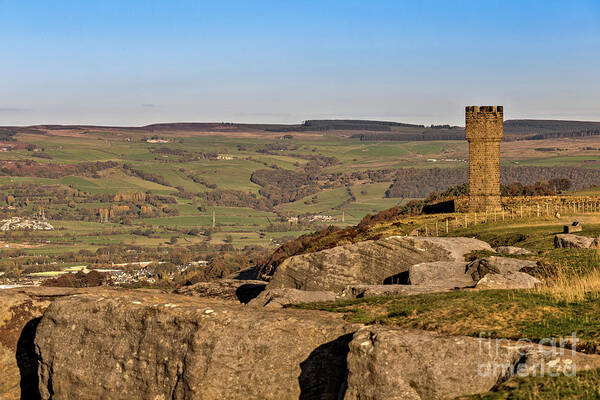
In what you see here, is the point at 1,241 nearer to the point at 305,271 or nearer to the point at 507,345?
the point at 305,271

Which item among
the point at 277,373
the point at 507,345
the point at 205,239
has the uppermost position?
the point at 507,345

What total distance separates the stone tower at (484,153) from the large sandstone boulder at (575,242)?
27.4 m

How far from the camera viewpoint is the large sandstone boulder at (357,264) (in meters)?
27.8

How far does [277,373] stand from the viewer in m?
16.0

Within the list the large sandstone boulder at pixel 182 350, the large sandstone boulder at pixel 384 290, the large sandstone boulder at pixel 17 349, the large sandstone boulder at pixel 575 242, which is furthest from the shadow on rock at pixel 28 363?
the large sandstone boulder at pixel 575 242

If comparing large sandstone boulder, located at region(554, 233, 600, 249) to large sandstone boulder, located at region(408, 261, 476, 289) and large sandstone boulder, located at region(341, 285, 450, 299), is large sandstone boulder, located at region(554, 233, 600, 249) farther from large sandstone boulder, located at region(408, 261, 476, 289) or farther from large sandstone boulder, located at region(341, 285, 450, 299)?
large sandstone boulder, located at region(341, 285, 450, 299)

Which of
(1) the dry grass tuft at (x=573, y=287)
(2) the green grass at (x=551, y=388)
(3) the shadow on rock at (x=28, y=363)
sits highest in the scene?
(1) the dry grass tuft at (x=573, y=287)

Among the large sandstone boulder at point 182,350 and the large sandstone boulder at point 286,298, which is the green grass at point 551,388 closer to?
the large sandstone boulder at point 182,350

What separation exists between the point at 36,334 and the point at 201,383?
17.2 ft

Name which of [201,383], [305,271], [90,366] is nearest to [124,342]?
[90,366]

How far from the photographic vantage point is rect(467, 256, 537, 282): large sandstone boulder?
77.9ft

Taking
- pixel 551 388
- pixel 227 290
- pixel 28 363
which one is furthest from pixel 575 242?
pixel 28 363

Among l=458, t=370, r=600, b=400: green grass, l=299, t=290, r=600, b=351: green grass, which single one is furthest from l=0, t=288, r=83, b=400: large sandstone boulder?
l=458, t=370, r=600, b=400: green grass

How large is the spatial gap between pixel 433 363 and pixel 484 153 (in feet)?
156
